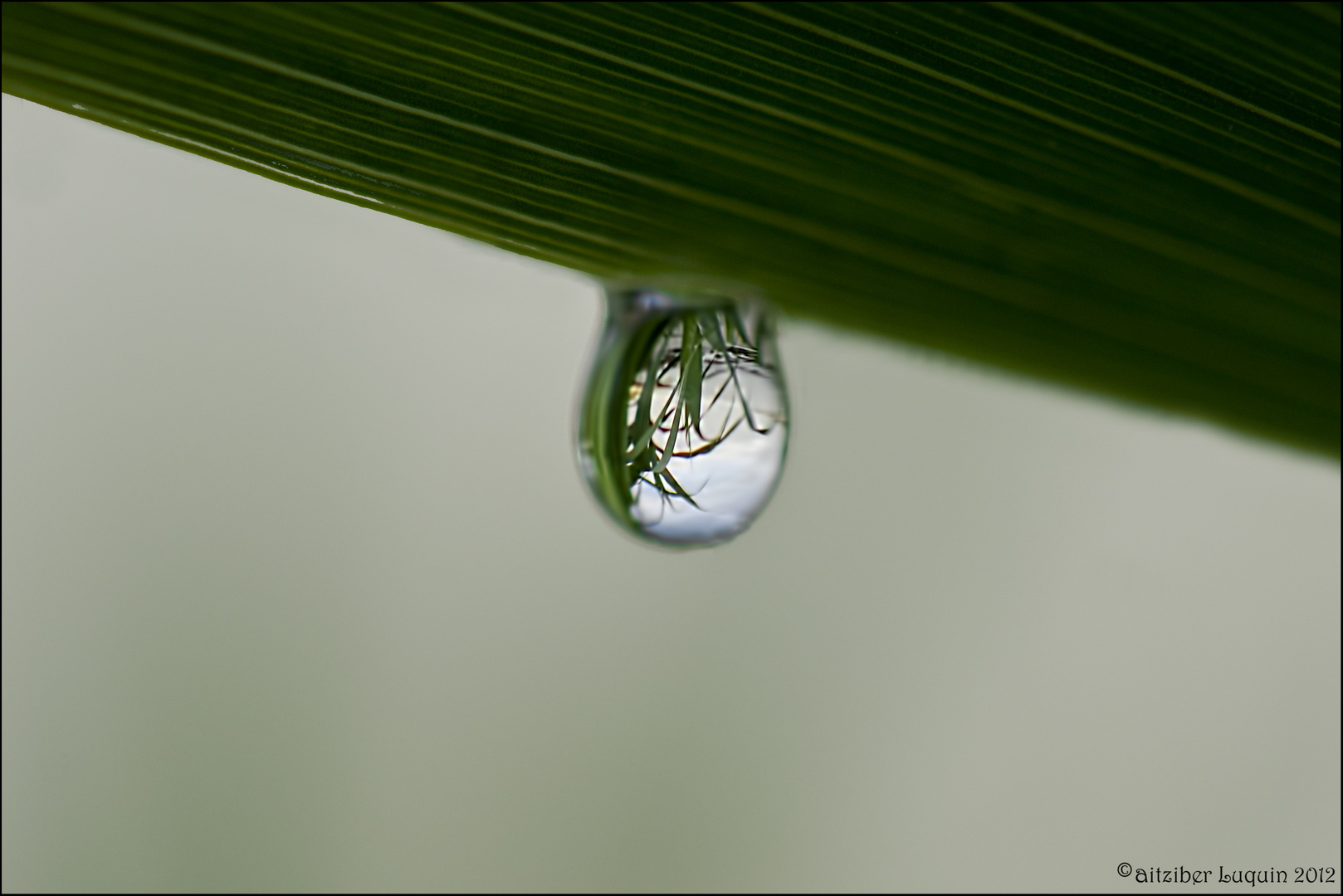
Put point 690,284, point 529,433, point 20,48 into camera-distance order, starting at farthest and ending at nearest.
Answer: point 529,433, point 690,284, point 20,48

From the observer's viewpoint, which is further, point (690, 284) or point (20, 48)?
point (690, 284)

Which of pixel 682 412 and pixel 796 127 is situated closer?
pixel 796 127

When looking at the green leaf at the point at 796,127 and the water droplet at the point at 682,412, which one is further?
the water droplet at the point at 682,412

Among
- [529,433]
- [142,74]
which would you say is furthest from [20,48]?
[529,433]

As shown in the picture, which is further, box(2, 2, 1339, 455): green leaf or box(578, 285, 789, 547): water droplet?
box(578, 285, 789, 547): water droplet

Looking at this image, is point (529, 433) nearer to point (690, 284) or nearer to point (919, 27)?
point (690, 284)
